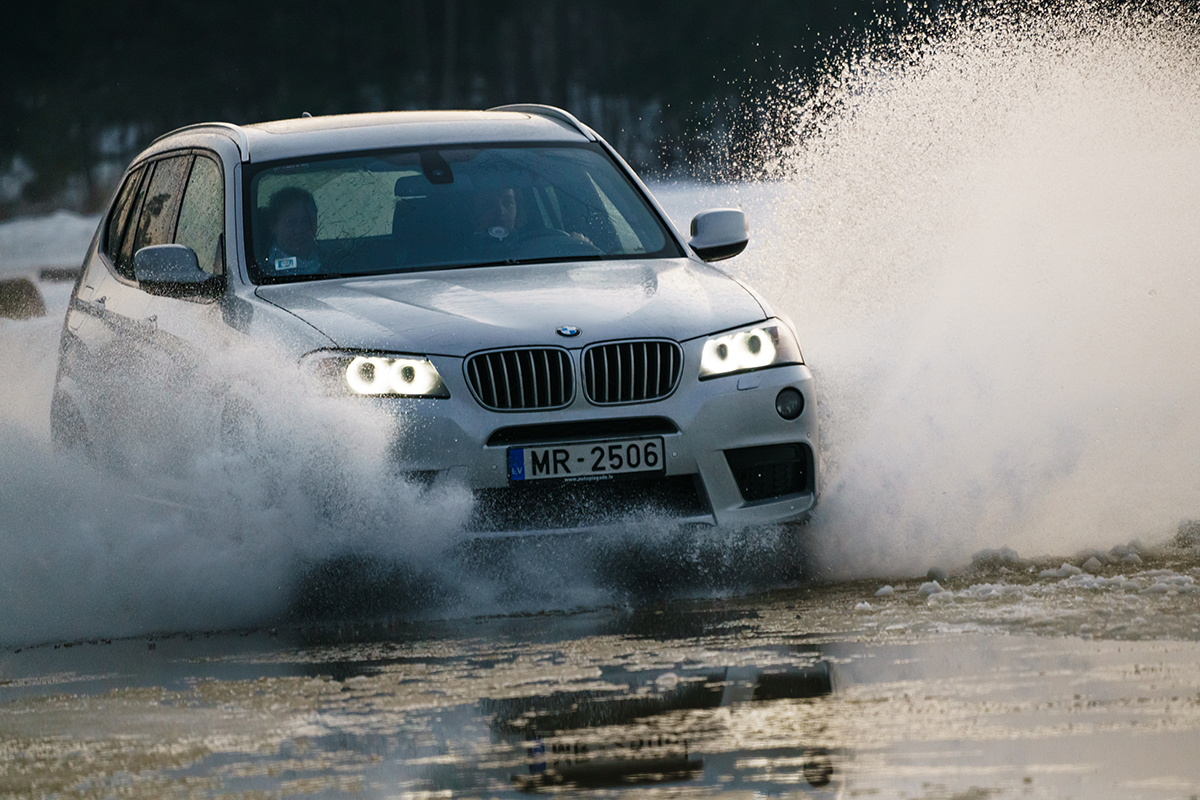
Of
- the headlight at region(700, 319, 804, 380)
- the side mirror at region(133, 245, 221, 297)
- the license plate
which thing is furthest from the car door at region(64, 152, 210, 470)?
the headlight at region(700, 319, 804, 380)

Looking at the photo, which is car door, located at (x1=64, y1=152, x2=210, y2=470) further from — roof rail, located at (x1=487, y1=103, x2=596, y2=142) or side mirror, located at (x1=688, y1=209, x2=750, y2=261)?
side mirror, located at (x1=688, y1=209, x2=750, y2=261)

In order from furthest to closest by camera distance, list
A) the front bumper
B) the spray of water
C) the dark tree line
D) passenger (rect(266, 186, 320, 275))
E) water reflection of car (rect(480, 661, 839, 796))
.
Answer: the dark tree line < the spray of water < passenger (rect(266, 186, 320, 275)) < the front bumper < water reflection of car (rect(480, 661, 839, 796))

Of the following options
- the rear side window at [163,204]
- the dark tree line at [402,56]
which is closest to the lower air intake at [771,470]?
the rear side window at [163,204]

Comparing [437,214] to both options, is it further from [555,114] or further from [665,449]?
[665,449]

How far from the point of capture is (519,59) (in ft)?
147

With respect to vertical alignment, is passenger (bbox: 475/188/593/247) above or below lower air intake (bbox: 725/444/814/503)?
above

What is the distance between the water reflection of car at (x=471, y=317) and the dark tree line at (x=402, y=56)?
31.0 metres

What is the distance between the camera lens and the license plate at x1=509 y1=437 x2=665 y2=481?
652 centimetres

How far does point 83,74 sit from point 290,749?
133 ft

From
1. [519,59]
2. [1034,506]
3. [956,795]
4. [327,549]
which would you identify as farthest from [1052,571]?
[519,59]

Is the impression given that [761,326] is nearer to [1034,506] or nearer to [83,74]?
[1034,506]

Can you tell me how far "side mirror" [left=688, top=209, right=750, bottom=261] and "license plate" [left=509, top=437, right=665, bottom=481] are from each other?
1.86 meters

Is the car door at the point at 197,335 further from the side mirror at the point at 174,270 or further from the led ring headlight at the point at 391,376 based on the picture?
the led ring headlight at the point at 391,376

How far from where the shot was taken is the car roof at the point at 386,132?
8273mm
